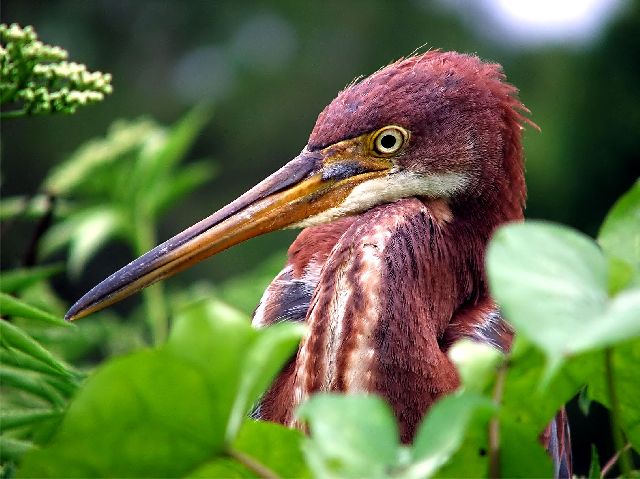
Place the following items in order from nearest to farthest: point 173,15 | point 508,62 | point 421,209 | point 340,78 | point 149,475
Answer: point 149,475 < point 421,209 < point 508,62 < point 340,78 < point 173,15

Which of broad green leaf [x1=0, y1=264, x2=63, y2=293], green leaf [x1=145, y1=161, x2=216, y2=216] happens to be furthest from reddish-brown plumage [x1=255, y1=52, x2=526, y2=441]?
green leaf [x1=145, y1=161, x2=216, y2=216]

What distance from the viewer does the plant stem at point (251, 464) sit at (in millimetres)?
906

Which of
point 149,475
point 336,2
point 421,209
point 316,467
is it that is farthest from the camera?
point 336,2

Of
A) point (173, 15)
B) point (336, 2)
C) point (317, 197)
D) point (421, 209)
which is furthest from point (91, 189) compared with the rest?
point (173, 15)

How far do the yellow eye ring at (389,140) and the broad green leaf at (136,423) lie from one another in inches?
51.1

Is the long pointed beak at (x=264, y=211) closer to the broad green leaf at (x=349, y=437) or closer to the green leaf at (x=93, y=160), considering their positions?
the green leaf at (x=93, y=160)

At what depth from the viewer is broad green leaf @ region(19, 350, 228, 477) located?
2.83 ft

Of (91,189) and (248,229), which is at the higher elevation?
(91,189)

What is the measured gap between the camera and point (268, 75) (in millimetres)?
11523

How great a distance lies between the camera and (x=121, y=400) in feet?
2.85

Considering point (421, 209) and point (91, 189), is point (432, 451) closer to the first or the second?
point (421, 209)

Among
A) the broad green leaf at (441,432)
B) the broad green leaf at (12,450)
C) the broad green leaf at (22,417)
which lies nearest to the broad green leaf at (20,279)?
the broad green leaf at (22,417)

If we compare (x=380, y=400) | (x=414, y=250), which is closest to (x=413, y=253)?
(x=414, y=250)

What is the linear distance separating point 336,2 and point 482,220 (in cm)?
1074
